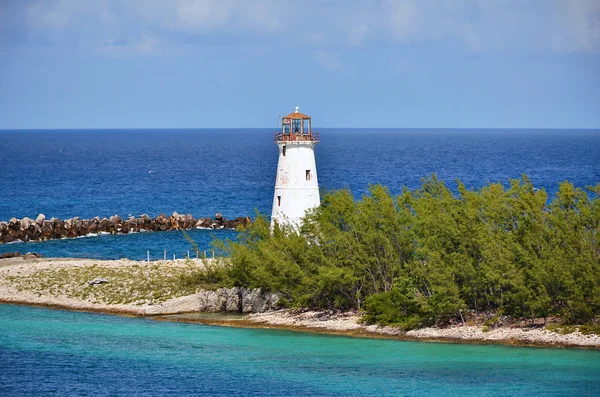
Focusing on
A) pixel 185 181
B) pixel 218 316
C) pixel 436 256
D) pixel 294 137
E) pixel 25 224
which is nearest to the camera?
pixel 436 256

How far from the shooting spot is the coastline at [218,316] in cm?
4028

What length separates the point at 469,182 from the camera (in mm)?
122188

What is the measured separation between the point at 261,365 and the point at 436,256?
9367 mm

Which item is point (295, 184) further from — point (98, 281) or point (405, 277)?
point (98, 281)

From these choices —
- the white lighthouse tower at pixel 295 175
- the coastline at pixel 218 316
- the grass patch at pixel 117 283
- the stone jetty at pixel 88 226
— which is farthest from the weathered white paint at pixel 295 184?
the stone jetty at pixel 88 226

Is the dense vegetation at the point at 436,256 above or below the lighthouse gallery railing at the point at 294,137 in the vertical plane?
below

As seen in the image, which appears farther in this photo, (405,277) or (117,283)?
(117,283)

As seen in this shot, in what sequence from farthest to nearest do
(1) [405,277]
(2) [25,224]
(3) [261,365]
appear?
(2) [25,224]
(1) [405,277]
(3) [261,365]

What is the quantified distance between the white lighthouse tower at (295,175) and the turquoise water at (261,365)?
25.3ft

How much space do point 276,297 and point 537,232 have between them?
525 inches

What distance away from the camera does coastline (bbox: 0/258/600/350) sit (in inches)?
1586

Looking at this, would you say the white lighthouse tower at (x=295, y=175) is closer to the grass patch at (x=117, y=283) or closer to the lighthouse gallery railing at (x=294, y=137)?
the lighthouse gallery railing at (x=294, y=137)

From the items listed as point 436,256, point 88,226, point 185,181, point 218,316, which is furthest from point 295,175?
point 185,181

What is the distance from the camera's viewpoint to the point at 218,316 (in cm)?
4778
